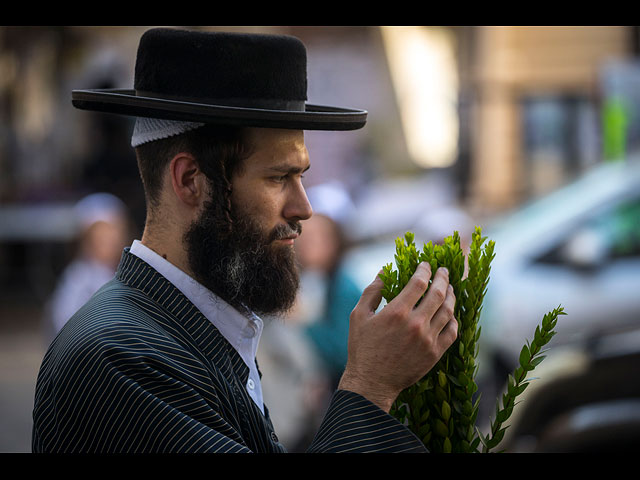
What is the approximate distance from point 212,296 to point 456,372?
53 centimetres

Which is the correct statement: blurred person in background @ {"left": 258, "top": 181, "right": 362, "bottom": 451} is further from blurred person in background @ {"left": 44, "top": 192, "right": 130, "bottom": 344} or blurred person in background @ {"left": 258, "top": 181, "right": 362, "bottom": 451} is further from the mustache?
the mustache

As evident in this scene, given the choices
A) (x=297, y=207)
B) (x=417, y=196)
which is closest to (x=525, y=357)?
(x=297, y=207)

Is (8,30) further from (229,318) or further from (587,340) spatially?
(229,318)

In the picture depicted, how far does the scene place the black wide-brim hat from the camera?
1.73 metres

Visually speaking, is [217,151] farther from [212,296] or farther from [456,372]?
[456,372]

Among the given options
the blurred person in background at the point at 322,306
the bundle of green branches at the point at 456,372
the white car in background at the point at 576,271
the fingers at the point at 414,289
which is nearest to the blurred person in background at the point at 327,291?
the blurred person in background at the point at 322,306

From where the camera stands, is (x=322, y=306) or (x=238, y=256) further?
(x=322, y=306)

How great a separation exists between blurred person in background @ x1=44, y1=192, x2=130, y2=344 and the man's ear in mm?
3935

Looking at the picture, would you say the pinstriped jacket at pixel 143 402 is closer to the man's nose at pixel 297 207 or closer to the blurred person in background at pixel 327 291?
the man's nose at pixel 297 207

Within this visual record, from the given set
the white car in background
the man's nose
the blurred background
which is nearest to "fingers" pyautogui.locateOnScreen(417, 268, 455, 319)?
the man's nose

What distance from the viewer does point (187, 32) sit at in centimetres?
177

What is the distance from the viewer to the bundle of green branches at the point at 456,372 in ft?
5.28

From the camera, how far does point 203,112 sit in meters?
1.68
